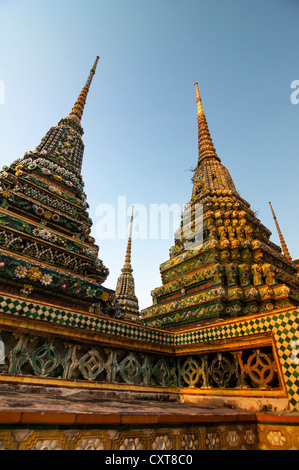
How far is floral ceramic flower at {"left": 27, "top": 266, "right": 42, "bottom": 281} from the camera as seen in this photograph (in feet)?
18.0

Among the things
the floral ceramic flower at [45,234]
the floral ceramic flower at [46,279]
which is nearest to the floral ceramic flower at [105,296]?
the floral ceramic flower at [46,279]

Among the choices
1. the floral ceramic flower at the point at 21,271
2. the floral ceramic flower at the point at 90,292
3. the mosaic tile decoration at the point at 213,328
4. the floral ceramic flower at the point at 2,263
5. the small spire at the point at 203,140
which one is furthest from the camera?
the small spire at the point at 203,140

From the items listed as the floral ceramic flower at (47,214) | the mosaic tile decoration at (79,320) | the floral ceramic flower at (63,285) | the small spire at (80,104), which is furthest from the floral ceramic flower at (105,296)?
the small spire at (80,104)

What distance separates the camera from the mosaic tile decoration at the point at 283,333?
3.87 metres

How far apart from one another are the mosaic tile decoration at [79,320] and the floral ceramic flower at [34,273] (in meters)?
1.18

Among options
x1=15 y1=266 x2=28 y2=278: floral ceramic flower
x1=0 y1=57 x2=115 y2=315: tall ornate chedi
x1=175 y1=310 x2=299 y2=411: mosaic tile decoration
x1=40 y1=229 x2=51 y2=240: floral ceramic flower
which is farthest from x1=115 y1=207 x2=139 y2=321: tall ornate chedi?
x1=175 y1=310 x2=299 y2=411: mosaic tile decoration

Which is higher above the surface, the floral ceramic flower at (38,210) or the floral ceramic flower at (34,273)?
the floral ceramic flower at (38,210)

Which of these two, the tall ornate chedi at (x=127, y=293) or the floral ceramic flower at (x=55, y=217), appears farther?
the tall ornate chedi at (x=127, y=293)

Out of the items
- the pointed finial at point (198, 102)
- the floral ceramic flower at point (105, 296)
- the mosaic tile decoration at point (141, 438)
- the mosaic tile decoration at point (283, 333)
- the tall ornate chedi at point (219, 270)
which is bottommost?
the mosaic tile decoration at point (141, 438)

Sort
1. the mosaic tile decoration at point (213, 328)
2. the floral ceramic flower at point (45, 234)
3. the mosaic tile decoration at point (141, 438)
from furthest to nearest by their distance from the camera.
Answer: the floral ceramic flower at point (45, 234) → the mosaic tile decoration at point (213, 328) → the mosaic tile decoration at point (141, 438)

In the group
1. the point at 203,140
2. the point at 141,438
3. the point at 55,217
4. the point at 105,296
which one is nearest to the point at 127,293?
the point at 203,140

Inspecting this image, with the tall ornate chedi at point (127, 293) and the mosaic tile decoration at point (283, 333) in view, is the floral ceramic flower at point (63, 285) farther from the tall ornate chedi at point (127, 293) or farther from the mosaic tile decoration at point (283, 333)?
the tall ornate chedi at point (127, 293)

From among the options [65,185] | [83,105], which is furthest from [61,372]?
[83,105]
